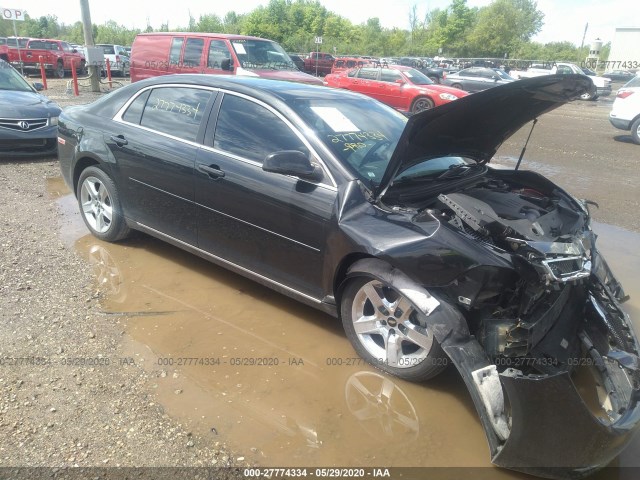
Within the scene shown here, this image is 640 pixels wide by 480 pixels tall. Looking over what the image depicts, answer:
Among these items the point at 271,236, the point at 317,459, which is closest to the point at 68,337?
the point at 271,236

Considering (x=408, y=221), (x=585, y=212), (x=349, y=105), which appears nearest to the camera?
(x=408, y=221)

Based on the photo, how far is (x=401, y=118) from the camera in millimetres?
4465

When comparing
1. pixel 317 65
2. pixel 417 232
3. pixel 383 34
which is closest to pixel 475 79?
pixel 317 65

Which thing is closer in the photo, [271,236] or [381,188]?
[381,188]

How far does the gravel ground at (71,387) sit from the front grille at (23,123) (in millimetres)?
4013

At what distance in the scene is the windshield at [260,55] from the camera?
11.6 m

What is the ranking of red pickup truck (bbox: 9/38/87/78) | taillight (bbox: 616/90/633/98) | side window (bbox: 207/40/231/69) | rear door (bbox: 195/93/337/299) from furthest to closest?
red pickup truck (bbox: 9/38/87/78), taillight (bbox: 616/90/633/98), side window (bbox: 207/40/231/69), rear door (bbox: 195/93/337/299)

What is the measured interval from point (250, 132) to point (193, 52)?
29.8ft

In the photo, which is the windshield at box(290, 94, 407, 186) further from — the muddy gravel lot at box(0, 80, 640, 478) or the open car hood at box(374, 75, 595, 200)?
the muddy gravel lot at box(0, 80, 640, 478)

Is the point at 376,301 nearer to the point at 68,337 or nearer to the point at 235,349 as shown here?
the point at 235,349

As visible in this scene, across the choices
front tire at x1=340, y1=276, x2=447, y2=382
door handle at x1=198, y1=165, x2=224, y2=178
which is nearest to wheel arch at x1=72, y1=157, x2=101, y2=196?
door handle at x1=198, y1=165, x2=224, y2=178

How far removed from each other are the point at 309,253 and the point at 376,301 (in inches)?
22.3

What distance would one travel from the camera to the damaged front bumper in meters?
2.32

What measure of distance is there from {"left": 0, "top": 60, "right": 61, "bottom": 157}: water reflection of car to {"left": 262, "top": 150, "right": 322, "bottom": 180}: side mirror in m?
6.42
